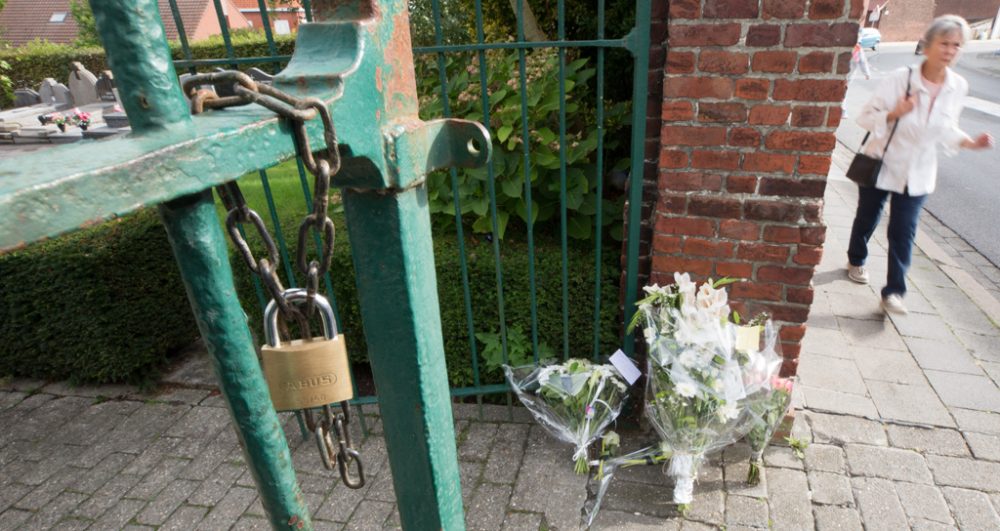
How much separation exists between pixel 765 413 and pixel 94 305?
3.71 m

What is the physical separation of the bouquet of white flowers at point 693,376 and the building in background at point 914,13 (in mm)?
45146

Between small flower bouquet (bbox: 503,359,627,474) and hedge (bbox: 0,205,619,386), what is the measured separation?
1.47ft

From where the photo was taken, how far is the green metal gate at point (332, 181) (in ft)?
1.89

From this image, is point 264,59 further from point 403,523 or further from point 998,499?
point 998,499

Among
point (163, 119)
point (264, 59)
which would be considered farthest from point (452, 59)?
point (163, 119)

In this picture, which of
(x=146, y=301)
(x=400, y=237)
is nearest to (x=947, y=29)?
(x=400, y=237)

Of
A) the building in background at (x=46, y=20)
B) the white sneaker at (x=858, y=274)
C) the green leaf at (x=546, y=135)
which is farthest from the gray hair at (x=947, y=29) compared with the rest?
the building in background at (x=46, y=20)

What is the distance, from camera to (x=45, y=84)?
11000 millimetres

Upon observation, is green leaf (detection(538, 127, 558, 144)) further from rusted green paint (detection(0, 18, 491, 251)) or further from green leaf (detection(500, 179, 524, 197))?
rusted green paint (detection(0, 18, 491, 251))

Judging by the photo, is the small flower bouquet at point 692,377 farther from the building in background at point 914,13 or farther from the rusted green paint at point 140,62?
the building in background at point 914,13

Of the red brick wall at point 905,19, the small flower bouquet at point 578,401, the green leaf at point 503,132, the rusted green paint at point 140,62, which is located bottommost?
the red brick wall at point 905,19

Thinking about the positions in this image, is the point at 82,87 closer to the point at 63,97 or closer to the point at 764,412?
the point at 63,97

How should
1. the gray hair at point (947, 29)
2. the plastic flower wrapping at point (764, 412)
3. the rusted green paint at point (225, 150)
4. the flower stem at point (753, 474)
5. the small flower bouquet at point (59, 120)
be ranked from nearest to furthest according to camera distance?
the rusted green paint at point (225, 150), the plastic flower wrapping at point (764, 412), the flower stem at point (753, 474), the gray hair at point (947, 29), the small flower bouquet at point (59, 120)

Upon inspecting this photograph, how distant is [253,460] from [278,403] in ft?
0.44
